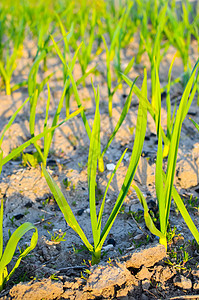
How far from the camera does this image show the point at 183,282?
119 cm

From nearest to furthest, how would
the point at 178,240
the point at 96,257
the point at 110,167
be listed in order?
the point at 96,257
the point at 178,240
the point at 110,167

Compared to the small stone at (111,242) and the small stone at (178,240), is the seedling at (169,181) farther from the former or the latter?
the small stone at (111,242)

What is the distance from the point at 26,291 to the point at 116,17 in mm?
2926

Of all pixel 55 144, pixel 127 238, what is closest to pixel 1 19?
pixel 55 144

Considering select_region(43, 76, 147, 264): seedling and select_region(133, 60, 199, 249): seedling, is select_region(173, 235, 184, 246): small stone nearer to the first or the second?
select_region(133, 60, 199, 249): seedling

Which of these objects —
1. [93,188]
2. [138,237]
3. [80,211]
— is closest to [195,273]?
[138,237]

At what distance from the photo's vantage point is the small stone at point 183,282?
3.88ft

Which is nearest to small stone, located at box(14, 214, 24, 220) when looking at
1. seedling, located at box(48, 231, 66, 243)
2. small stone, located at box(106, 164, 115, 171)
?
seedling, located at box(48, 231, 66, 243)

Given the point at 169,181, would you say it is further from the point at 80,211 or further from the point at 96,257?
the point at 80,211

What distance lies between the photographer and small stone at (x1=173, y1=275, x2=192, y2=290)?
1184 mm

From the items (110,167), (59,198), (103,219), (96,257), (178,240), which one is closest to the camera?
(59,198)

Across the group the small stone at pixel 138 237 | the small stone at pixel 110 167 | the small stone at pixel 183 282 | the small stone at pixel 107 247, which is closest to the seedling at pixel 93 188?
the small stone at pixel 107 247

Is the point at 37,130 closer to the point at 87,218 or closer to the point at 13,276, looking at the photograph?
the point at 87,218

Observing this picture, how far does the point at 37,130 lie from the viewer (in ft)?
7.33
